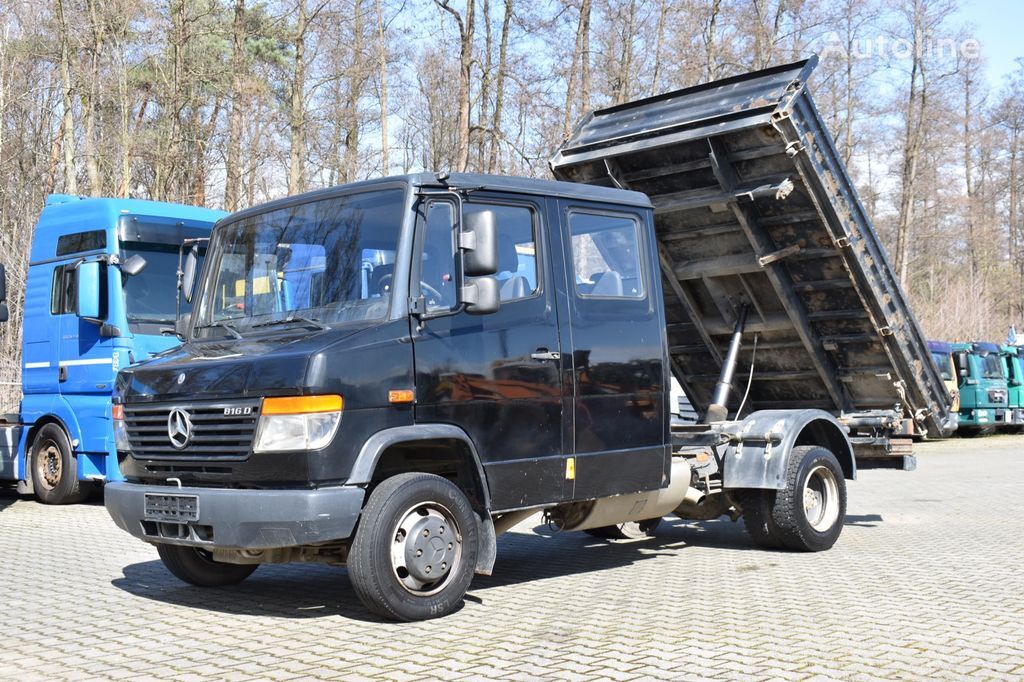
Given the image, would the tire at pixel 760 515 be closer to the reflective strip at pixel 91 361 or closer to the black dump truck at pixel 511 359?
the black dump truck at pixel 511 359

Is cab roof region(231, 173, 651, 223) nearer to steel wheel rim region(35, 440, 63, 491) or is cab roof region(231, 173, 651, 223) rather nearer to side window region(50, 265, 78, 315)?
side window region(50, 265, 78, 315)

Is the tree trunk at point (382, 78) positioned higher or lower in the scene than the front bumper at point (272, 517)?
higher

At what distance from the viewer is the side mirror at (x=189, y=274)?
25.5ft

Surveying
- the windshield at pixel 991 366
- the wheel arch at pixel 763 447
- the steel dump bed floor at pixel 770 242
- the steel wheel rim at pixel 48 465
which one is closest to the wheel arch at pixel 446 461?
→ the wheel arch at pixel 763 447

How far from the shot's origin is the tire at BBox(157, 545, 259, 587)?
7.44 meters

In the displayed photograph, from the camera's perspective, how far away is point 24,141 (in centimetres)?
2800

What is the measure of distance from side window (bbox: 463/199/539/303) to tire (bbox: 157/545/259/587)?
→ 2573 mm

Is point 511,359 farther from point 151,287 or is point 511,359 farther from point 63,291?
point 63,291

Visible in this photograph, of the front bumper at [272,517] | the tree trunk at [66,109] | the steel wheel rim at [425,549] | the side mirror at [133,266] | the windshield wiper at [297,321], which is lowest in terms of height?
the steel wheel rim at [425,549]

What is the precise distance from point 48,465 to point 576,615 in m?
8.88

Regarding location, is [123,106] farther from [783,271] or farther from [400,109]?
[783,271]

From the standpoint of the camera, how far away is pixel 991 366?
99.5 ft

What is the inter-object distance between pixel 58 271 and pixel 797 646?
10.0 metres

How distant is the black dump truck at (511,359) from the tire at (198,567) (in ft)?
0.08
